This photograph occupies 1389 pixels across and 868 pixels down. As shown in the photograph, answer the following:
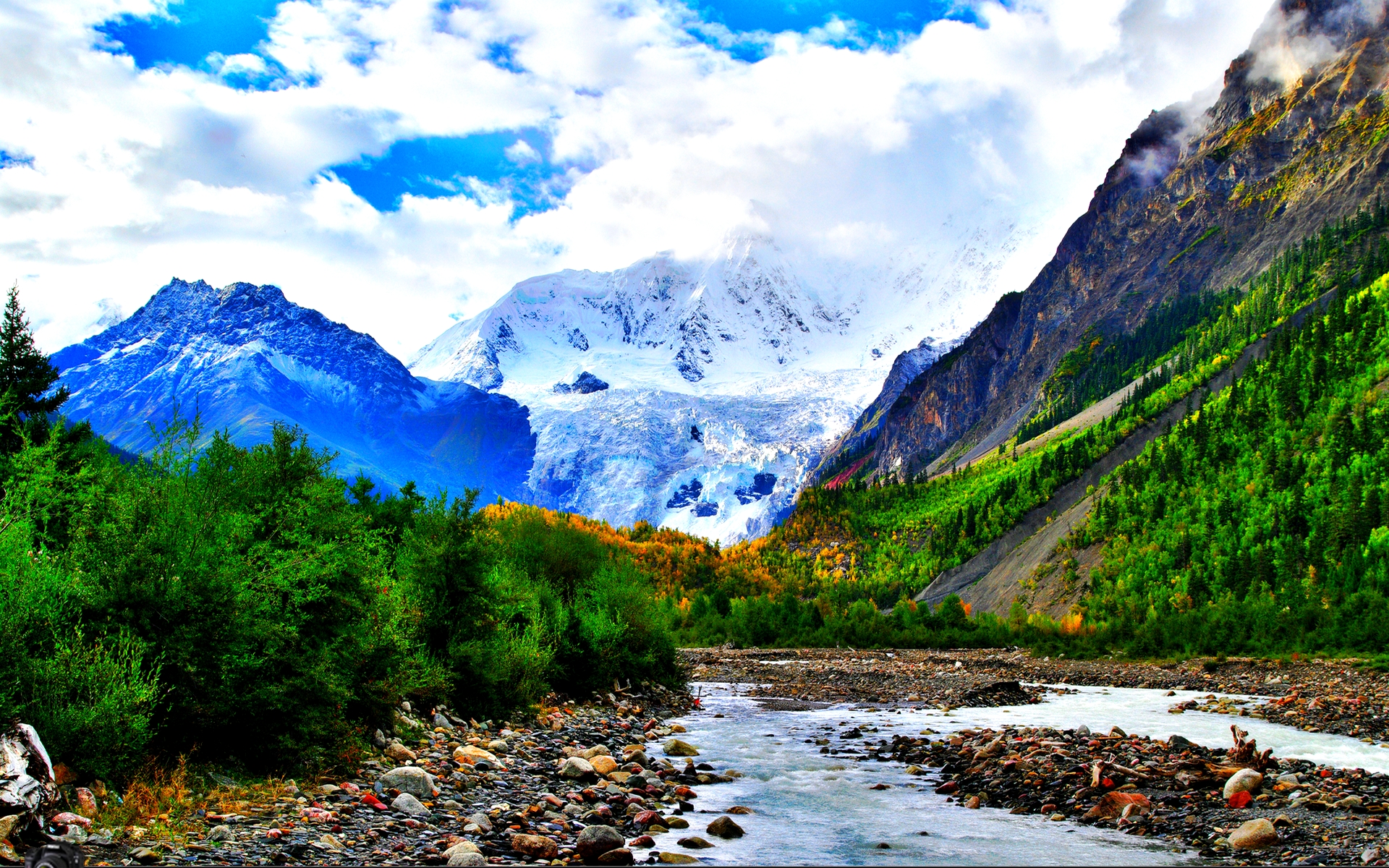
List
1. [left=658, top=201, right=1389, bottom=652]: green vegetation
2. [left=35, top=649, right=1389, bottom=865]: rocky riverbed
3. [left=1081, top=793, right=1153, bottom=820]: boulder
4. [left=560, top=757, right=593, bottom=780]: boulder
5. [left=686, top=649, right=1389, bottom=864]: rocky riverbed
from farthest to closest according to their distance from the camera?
[left=658, top=201, right=1389, bottom=652]: green vegetation < [left=560, top=757, right=593, bottom=780]: boulder < [left=1081, top=793, right=1153, bottom=820]: boulder < [left=686, top=649, right=1389, bottom=864]: rocky riverbed < [left=35, top=649, right=1389, bottom=865]: rocky riverbed

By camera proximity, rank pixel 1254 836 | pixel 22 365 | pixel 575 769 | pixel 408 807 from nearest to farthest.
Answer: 1. pixel 1254 836
2. pixel 408 807
3. pixel 575 769
4. pixel 22 365

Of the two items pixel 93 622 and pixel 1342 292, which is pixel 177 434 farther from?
pixel 1342 292

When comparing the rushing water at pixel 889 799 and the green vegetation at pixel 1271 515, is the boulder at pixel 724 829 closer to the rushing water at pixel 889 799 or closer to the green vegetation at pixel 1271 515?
the rushing water at pixel 889 799

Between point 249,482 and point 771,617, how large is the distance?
93270 mm

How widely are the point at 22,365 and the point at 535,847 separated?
120 ft

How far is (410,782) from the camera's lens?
1585 centimetres

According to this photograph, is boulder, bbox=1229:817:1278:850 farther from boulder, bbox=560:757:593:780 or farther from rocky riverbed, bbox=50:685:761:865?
boulder, bbox=560:757:593:780

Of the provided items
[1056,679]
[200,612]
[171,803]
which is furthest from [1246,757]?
[1056,679]

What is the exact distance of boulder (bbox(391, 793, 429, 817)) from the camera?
14398 mm

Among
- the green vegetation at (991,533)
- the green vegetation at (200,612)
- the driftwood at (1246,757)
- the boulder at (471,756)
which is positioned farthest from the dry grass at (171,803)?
the green vegetation at (991,533)

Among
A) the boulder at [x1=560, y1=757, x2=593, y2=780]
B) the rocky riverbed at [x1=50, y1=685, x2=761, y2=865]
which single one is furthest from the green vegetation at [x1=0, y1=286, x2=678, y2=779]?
the boulder at [x1=560, y1=757, x2=593, y2=780]

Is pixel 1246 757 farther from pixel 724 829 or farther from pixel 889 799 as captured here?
pixel 724 829

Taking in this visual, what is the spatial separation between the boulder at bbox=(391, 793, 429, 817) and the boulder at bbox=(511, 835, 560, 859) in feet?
7.53

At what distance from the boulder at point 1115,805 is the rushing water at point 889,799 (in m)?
0.72
